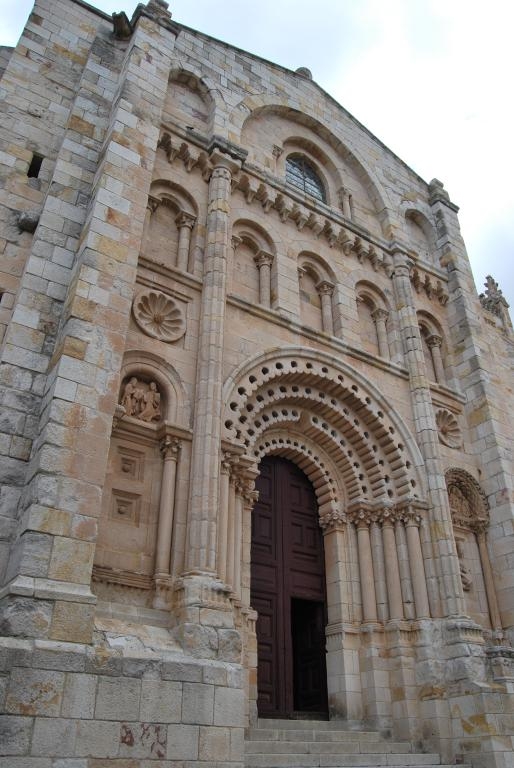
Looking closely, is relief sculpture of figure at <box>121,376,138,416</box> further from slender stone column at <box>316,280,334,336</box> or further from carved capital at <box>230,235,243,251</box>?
slender stone column at <box>316,280,334,336</box>

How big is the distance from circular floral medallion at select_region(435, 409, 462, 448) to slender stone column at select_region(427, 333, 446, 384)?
110 cm

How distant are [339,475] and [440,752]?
5056mm

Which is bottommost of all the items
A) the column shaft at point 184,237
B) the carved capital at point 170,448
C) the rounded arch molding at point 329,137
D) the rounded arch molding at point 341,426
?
the carved capital at point 170,448

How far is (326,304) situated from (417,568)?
19.4ft

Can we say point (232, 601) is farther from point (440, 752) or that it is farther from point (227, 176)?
point (227, 176)

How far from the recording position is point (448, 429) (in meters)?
14.7

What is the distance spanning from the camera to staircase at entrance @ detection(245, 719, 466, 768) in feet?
27.2

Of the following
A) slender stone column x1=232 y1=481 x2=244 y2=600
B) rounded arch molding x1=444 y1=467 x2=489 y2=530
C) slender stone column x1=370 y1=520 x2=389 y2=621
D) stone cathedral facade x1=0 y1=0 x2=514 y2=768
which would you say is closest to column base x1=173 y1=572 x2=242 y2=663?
stone cathedral facade x1=0 y1=0 x2=514 y2=768

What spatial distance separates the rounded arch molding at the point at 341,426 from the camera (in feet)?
39.7

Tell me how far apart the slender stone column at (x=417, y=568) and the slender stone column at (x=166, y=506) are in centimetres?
518

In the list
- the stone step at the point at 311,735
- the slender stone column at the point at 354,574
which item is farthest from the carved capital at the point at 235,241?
the stone step at the point at 311,735

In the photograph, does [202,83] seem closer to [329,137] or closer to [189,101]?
[189,101]

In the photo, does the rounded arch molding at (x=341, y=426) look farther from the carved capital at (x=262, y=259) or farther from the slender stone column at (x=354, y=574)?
the carved capital at (x=262, y=259)

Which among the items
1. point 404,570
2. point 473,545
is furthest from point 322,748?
point 473,545
